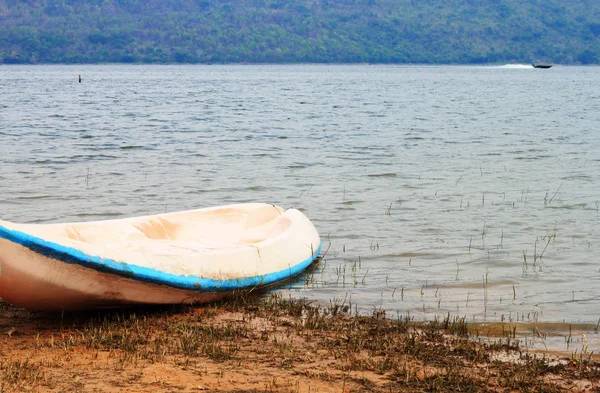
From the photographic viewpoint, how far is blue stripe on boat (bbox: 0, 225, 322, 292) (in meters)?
5.80

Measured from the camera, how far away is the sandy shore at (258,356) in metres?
5.12

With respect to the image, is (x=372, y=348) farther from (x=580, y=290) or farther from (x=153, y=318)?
(x=580, y=290)

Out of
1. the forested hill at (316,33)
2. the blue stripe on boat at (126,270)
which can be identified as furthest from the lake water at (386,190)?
the forested hill at (316,33)

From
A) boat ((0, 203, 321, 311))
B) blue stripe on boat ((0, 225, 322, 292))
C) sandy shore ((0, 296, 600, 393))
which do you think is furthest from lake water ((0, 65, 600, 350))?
sandy shore ((0, 296, 600, 393))

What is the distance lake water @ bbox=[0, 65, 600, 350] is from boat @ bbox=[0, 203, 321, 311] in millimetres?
536

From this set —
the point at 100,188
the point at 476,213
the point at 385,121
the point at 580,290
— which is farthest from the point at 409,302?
the point at 385,121

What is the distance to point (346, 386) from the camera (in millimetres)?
5125

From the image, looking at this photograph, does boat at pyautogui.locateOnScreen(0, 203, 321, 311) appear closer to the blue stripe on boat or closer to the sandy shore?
the blue stripe on boat

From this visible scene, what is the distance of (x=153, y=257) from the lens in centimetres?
679

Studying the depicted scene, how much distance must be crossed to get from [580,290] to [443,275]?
1.43 meters

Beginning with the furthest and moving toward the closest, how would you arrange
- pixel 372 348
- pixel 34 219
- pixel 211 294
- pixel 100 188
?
1. pixel 100 188
2. pixel 34 219
3. pixel 211 294
4. pixel 372 348

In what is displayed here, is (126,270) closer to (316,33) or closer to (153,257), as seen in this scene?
(153,257)

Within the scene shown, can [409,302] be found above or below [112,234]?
below

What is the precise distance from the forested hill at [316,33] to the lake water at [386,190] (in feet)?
466
